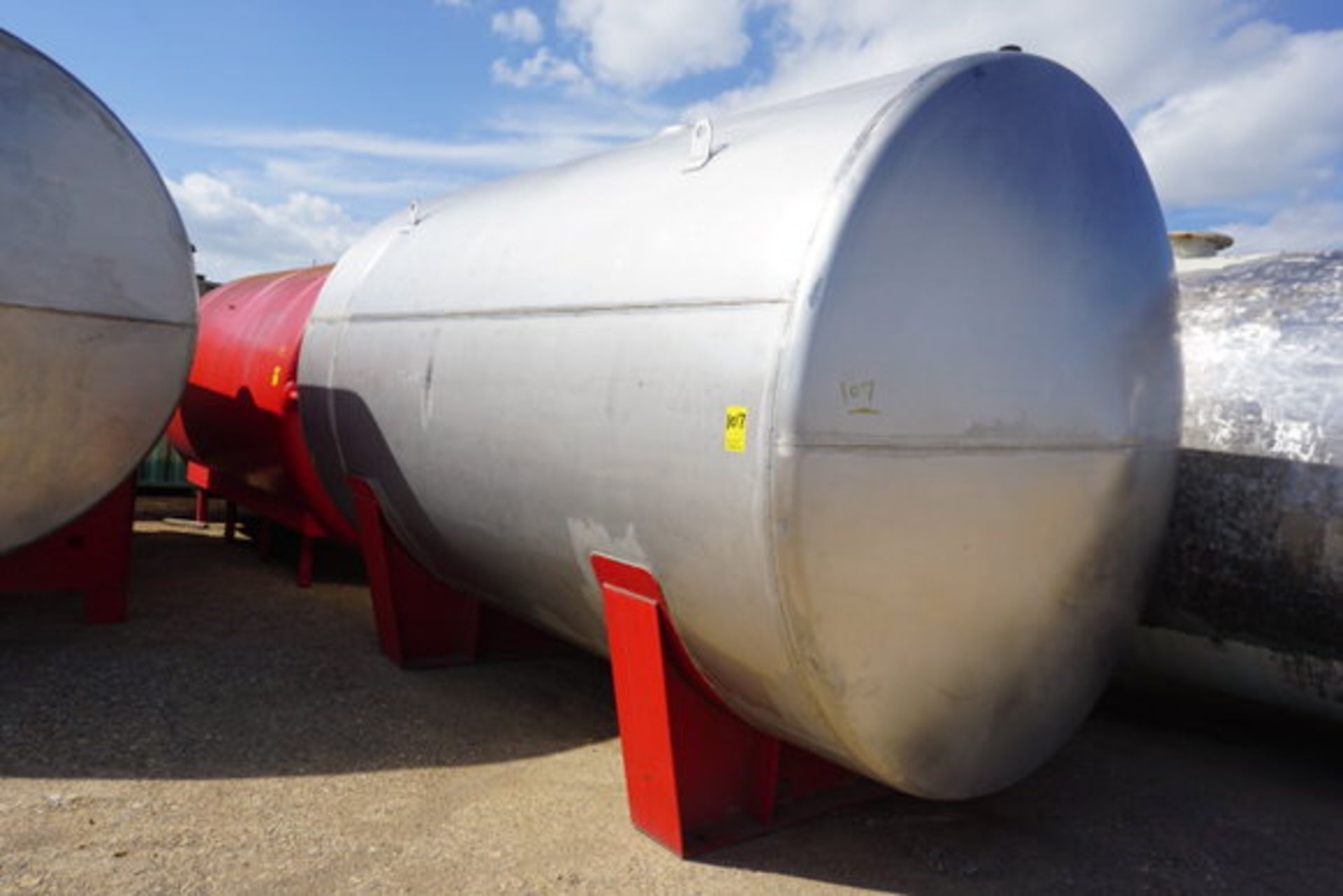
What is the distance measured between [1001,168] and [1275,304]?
1.79 meters

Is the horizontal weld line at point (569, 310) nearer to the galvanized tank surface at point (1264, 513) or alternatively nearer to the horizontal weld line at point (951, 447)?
the horizontal weld line at point (951, 447)

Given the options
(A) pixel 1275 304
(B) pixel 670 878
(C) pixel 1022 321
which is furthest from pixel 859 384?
(A) pixel 1275 304

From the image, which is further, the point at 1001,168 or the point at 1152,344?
the point at 1152,344

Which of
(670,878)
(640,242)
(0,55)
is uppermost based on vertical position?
(0,55)

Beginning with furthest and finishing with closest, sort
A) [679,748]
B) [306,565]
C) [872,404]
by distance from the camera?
[306,565]
[679,748]
[872,404]

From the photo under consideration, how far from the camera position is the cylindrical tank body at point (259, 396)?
564 centimetres

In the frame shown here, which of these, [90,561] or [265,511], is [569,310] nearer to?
[90,561]

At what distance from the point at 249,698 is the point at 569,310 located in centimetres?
A: 241

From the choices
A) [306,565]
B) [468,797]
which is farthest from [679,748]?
[306,565]

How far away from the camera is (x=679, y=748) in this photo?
10.5ft

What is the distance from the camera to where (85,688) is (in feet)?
14.4

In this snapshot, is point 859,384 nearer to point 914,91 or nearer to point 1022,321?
point 1022,321

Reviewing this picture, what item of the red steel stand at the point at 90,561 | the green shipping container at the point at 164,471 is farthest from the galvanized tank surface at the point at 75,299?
the green shipping container at the point at 164,471

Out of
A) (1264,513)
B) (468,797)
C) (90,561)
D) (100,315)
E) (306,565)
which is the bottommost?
(468,797)
